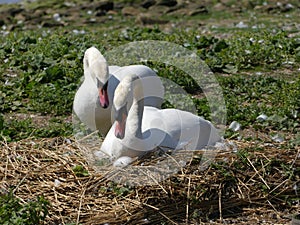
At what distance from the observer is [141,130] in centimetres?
683

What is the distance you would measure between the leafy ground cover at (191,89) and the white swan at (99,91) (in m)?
0.31

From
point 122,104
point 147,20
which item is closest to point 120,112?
point 122,104

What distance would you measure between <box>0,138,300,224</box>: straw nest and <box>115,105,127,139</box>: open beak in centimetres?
36

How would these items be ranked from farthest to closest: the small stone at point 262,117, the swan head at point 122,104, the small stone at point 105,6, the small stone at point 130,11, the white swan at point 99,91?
the small stone at point 105,6 → the small stone at point 130,11 → the small stone at point 262,117 → the white swan at point 99,91 → the swan head at point 122,104

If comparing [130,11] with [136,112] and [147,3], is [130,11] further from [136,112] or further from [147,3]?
[136,112]

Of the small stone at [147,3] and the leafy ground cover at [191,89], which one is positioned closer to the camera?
the leafy ground cover at [191,89]

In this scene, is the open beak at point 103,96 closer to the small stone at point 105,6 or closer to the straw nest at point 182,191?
the straw nest at point 182,191

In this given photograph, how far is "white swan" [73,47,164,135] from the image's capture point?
7.18 m

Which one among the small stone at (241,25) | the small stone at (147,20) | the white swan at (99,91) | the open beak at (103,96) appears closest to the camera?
the open beak at (103,96)

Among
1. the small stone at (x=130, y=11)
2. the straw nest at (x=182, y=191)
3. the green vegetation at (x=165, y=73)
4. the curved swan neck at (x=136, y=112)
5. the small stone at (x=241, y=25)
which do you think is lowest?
the small stone at (x=130, y=11)

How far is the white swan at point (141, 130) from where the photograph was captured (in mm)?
6695

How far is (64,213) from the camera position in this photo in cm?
615

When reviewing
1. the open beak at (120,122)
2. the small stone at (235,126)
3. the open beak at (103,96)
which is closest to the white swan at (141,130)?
the open beak at (120,122)

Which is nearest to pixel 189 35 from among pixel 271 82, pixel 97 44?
pixel 97 44
